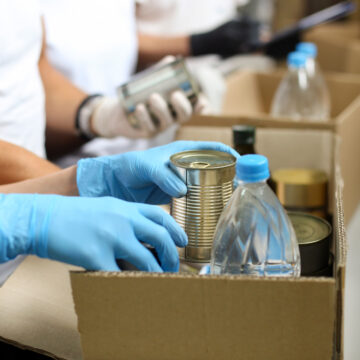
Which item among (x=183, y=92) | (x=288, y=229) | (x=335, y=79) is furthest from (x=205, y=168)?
(x=335, y=79)

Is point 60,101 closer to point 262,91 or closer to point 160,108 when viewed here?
point 160,108

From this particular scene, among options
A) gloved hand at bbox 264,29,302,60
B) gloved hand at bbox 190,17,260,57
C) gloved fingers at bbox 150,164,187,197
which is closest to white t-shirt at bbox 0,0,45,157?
gloved fingers at bbox 150,164,187,197

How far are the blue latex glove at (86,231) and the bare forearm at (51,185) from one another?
0.20 m

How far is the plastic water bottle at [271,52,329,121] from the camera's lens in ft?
6.23

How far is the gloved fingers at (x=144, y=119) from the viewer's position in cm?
147

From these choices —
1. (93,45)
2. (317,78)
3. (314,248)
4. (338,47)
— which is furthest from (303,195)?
(338,47)

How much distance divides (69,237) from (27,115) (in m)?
0.69

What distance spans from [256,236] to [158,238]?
160 mm

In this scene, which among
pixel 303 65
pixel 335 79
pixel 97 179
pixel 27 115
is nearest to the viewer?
pixel 97 179

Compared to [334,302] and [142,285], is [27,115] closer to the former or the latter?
[142,285]

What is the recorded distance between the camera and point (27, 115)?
141cm

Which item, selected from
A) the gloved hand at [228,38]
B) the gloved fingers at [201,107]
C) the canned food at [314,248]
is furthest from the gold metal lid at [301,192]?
the gloved hand at [228,38]

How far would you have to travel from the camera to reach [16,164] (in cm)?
123

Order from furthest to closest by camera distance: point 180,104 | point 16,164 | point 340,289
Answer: point 180,104 < point 16,164 < point 340,289
